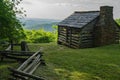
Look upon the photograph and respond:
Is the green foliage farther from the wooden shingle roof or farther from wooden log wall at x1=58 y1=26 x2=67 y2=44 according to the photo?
the wooden shingle roof

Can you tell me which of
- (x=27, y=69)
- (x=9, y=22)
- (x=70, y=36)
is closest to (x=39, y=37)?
(x=70, y=36)

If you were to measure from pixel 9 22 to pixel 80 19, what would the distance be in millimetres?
14869

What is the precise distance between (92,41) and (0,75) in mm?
→ 18151

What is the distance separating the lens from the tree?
16422mm

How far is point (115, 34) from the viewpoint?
29.6m

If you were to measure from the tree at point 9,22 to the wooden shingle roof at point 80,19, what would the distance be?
1086 cm

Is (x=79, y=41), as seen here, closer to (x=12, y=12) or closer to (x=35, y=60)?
(x=12, y=12)

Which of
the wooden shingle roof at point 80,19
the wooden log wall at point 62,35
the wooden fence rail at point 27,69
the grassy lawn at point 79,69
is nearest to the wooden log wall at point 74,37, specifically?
the wooden shingle roof at point 80,19

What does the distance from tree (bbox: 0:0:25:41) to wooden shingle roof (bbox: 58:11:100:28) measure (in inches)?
427

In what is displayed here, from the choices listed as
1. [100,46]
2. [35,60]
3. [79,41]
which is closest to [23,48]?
[35,60]

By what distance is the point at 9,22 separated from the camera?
1678 centimetres

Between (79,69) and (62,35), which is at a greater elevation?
(62,35)

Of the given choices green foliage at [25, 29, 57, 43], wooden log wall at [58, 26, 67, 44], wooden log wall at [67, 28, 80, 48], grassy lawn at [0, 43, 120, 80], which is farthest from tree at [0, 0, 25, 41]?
green foliage at [25, 29, 57, 43]

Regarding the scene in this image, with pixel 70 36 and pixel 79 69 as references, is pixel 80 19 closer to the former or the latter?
pixel 70 36
